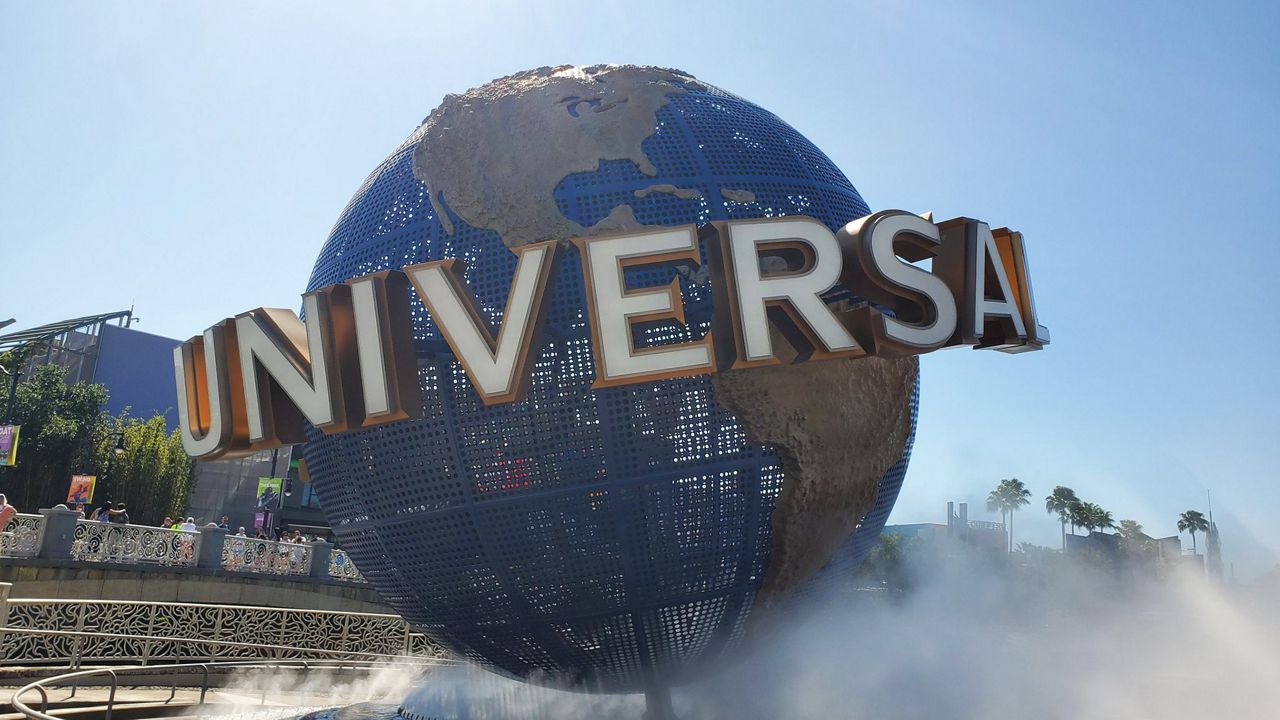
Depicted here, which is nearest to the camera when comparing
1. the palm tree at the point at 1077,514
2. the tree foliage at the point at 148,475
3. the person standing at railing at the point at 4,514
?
the person standing at railing at the point at 4,514

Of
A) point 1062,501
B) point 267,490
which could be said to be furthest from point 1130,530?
point 267,490

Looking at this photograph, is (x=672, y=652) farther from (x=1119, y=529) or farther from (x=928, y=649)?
(x=1119, y=529)

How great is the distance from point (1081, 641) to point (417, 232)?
1363cm

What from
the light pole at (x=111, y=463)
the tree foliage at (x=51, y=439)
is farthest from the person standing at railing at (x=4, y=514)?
the tree foliage at (x=51, y=439)

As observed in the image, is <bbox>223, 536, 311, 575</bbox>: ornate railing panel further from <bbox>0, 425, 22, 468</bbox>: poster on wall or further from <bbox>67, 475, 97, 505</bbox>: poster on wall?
<bbox>0, 425, 22, 468</bbox>: poster on wall

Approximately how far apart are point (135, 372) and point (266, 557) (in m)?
40.9

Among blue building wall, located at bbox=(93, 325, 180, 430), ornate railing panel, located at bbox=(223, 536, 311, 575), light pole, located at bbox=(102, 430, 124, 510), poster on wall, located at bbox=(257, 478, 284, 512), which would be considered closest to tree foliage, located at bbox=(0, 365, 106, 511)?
light pole, located at bbox=(102, 430, 124, 510)

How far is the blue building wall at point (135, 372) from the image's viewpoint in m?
53.4

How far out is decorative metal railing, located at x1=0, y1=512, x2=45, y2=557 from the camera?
16.6 metres

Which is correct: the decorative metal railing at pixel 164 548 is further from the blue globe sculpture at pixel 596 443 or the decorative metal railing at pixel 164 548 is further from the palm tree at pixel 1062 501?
the palm tree at pixel 1062 501

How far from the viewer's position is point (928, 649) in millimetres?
9406

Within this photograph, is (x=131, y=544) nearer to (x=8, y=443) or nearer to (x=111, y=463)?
(x=8, y=443)

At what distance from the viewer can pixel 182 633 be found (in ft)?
48.0

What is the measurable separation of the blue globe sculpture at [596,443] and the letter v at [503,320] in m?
0.27
